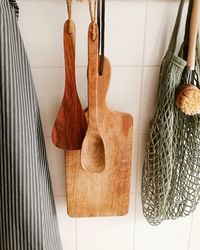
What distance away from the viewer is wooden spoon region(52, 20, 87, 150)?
56 centimetres

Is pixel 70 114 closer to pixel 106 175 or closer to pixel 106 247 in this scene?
pixel 106 175

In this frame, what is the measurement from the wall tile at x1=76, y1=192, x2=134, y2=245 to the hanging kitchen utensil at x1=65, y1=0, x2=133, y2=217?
8 cm

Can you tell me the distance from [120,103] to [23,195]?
31 cm

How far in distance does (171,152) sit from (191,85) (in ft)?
0.51

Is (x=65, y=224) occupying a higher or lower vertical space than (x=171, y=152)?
lower

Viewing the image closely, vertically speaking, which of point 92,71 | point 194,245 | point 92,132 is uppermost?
point 92,71

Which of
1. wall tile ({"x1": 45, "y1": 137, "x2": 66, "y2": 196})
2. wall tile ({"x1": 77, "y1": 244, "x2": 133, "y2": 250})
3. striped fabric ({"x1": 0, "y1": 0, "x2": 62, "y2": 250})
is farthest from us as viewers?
wall tile ({"x1": 77, "y1": 244, "x2": 133, "y2": 250})

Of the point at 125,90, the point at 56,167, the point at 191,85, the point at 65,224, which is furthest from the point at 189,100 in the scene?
the point at 65,224

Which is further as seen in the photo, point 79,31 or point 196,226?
point 196,226

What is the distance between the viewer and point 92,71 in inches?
21.9

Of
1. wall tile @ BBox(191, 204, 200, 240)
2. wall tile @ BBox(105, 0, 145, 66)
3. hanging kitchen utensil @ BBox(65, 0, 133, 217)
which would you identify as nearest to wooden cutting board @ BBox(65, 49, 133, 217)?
hanging kitchen utensil @ BBox(65, 0, 133, 217)

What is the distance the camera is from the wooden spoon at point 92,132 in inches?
21.3

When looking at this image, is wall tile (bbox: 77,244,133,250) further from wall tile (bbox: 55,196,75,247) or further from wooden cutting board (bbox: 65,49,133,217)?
wooden cutting board (bbox: 65,49,133,217)

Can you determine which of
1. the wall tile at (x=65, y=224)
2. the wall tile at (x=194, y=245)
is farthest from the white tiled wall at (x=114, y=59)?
the wall tile at (x=194, y=245)
